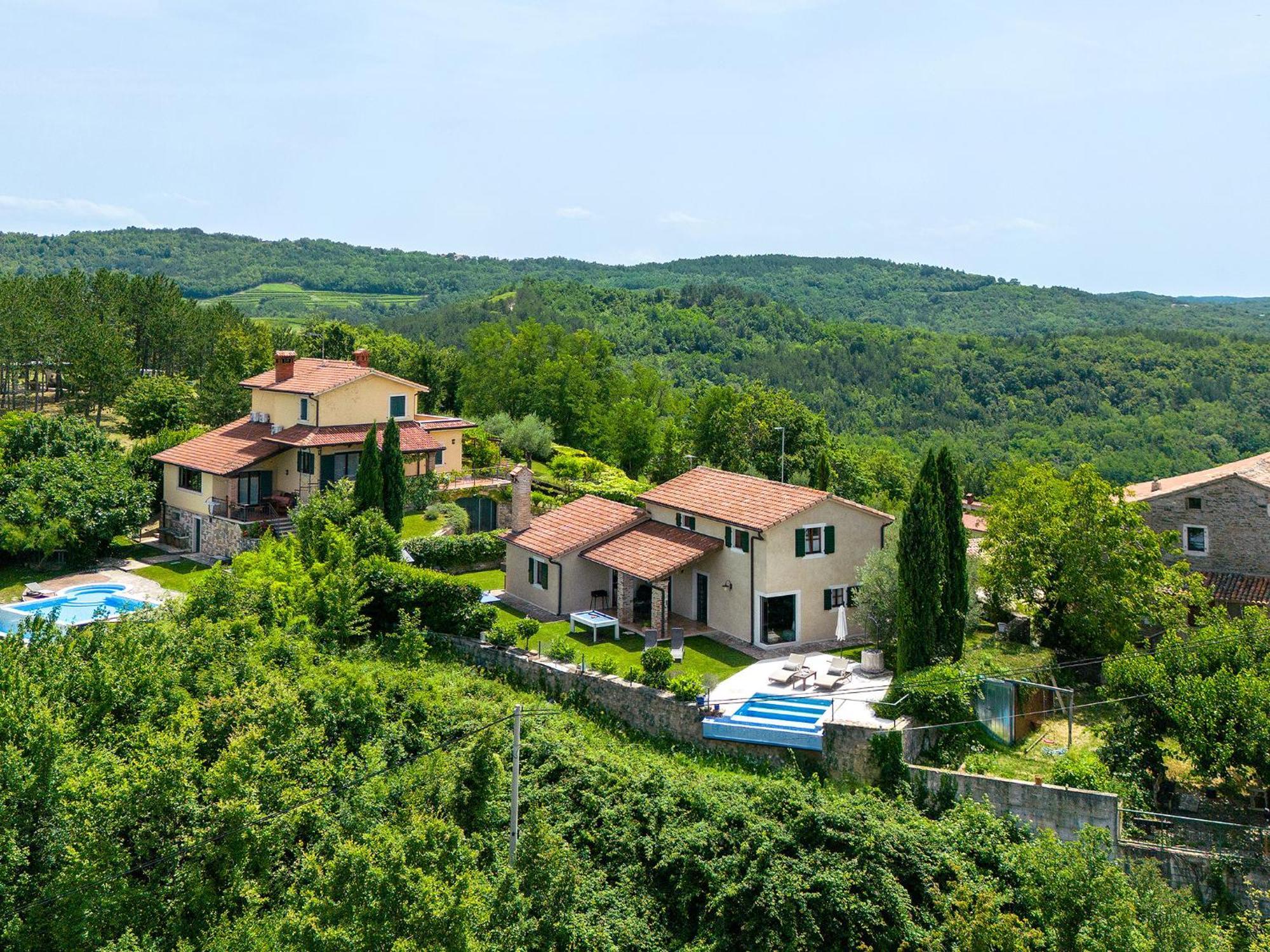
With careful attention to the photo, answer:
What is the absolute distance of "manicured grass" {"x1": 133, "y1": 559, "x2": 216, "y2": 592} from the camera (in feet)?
124

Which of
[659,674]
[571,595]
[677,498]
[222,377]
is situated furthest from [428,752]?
[222,377]

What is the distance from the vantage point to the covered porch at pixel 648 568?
31.7m

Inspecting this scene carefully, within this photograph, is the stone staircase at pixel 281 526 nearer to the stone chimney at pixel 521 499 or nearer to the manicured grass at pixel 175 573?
the manicured grass at pixel 175 573

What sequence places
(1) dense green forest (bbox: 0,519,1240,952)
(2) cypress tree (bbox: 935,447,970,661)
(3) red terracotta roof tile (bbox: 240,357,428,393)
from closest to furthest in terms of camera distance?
(1) dense green forest (bbox: 0,519,1240,952) → (2) cypress tree (bbox: 935,447,970,661) → (3) red terracotta roof tile (bbox: 240,357,428,393)

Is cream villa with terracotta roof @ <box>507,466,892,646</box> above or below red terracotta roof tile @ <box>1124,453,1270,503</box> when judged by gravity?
below

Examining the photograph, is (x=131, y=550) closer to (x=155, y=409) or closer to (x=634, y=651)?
(x=155, y=409)

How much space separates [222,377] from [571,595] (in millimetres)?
29947

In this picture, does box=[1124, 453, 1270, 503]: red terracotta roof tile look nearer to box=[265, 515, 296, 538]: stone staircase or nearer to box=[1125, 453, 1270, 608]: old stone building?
box=[1125, 453, 1270, 608]: old stone building

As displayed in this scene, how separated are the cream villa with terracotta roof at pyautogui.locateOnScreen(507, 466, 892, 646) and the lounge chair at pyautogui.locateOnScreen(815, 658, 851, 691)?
8.92 ft

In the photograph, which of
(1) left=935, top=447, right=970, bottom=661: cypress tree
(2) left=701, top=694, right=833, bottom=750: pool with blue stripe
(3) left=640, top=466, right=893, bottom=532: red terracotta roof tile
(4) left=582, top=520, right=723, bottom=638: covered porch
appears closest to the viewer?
(2) left=701, top=694, right=833, bottom=750: pool with blue stripe

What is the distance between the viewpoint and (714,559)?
108 feet

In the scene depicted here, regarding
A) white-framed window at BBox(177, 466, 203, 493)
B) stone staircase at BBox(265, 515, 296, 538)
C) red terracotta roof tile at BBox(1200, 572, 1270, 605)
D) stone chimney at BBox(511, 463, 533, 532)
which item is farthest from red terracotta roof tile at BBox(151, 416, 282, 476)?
red terracotta roof tile at BBox(1200, 572, 1270, 605)

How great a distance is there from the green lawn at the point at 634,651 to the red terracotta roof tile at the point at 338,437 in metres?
14.0

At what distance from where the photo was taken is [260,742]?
22.5 metres
